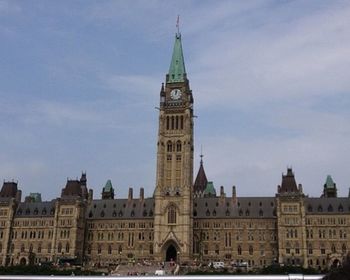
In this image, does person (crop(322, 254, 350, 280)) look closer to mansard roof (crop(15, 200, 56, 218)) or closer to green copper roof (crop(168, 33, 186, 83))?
green copper roof (crop(168, 33, 186, 83))

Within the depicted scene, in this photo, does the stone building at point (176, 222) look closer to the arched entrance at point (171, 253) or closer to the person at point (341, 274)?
the arched entrance at point (171, 253)

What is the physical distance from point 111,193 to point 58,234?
28.9m

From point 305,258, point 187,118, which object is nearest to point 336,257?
point 305,258

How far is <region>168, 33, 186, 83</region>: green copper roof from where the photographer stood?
132875 mm

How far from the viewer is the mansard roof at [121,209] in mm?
133750

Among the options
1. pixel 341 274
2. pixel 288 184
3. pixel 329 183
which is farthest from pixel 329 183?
pixel 341 274

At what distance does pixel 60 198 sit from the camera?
130 meters

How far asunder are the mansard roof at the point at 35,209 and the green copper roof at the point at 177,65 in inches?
1701

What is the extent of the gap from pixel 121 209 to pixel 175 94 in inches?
1261

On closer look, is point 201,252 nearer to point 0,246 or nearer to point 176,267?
point 176,267

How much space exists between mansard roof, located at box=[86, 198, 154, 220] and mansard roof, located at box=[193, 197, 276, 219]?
12.1 m

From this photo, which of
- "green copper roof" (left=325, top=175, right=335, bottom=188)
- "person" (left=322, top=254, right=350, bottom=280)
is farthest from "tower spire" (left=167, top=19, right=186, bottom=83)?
"person" (left=322, top=254, right=350, bottom=280)

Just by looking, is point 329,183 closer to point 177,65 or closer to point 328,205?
point 328,205

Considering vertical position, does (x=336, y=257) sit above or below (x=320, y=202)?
below
